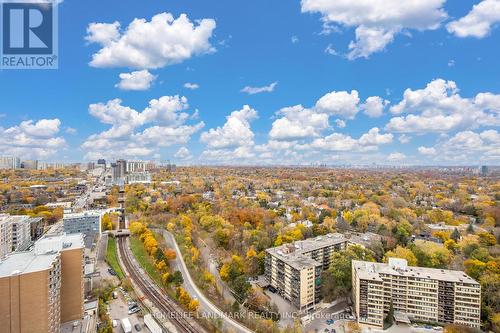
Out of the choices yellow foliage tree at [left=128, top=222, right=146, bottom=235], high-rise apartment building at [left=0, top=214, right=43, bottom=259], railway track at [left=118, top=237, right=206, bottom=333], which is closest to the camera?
railway track at [left=118, top=237, right=206, bottom=333]

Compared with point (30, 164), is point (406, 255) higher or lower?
lower

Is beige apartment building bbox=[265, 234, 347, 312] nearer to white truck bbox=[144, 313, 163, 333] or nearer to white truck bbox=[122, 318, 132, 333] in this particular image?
white truck bbox=[144, 313, 163, 333]

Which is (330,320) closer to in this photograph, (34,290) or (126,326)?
(126,326)

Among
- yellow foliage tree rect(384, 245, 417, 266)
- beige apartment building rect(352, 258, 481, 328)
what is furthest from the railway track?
yellow foliage tree rect(384, 245, 417, 266)

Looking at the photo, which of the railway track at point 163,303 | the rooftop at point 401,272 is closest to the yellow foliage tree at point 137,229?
the railway track at point 163,303

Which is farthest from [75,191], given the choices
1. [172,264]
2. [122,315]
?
[122,315]

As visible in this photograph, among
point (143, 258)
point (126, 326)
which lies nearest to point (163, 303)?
point (126, 326)
